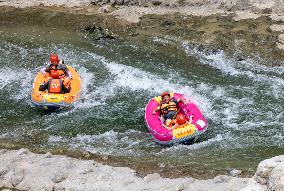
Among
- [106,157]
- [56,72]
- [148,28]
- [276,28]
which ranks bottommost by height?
[106,157]

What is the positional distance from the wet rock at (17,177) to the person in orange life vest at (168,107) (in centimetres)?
407

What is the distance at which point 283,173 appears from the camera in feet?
20.6

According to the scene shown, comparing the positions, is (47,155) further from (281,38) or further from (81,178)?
(281,38)

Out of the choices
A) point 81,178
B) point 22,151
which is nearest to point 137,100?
point 22,151

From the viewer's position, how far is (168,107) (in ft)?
40.8

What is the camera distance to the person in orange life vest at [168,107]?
12352mm

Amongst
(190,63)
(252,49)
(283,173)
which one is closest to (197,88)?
(190,63)

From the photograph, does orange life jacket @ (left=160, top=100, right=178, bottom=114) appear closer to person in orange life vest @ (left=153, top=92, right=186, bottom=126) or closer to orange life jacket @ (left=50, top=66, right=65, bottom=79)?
person in orange life vest @ (left=153, top=92, right=186, bottom=126)

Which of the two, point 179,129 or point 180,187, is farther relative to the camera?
point 179,129

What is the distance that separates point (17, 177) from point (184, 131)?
13.9ft

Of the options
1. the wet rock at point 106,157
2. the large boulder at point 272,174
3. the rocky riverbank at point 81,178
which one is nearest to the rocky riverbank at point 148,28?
the rocky riverbank at point 81,178

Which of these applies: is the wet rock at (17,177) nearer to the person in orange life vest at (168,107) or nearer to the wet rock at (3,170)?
the wet rock at (3,170)

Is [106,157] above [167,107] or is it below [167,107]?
below

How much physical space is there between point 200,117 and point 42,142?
13.5ft
